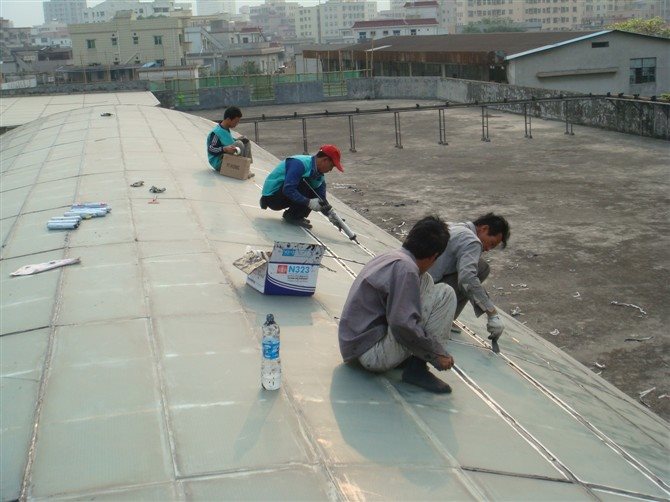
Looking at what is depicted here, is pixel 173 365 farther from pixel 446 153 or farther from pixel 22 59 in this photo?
pixel 22 59

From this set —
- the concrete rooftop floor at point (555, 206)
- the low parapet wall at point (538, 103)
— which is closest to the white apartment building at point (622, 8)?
the low parapet wall at point (538, 103)

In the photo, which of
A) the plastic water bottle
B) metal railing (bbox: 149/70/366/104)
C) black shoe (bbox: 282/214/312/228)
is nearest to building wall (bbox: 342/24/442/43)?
metal railing (bbox: 149/70/366/104)

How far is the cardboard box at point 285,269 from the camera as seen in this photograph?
6781mm

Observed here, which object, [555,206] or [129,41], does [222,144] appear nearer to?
[555,206]

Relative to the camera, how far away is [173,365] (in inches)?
211

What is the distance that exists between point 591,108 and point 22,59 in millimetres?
87535

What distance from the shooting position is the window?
127ft

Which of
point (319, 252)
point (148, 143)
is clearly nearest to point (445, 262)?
point (319, 252)

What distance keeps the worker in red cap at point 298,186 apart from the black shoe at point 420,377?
12.5ft

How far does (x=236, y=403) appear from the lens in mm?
4883

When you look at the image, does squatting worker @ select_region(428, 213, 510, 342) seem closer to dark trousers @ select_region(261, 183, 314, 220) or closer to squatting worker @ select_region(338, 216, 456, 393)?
squatting worker @ select_region(338, 216, 456, 393)

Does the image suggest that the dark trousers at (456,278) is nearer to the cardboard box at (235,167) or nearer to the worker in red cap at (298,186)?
the worker in red cap at (298,186)

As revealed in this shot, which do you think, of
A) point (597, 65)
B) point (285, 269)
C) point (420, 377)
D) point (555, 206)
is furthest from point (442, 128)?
point (420, 377)

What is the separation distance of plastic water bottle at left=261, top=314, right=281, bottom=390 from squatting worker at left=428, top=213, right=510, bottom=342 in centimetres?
208
